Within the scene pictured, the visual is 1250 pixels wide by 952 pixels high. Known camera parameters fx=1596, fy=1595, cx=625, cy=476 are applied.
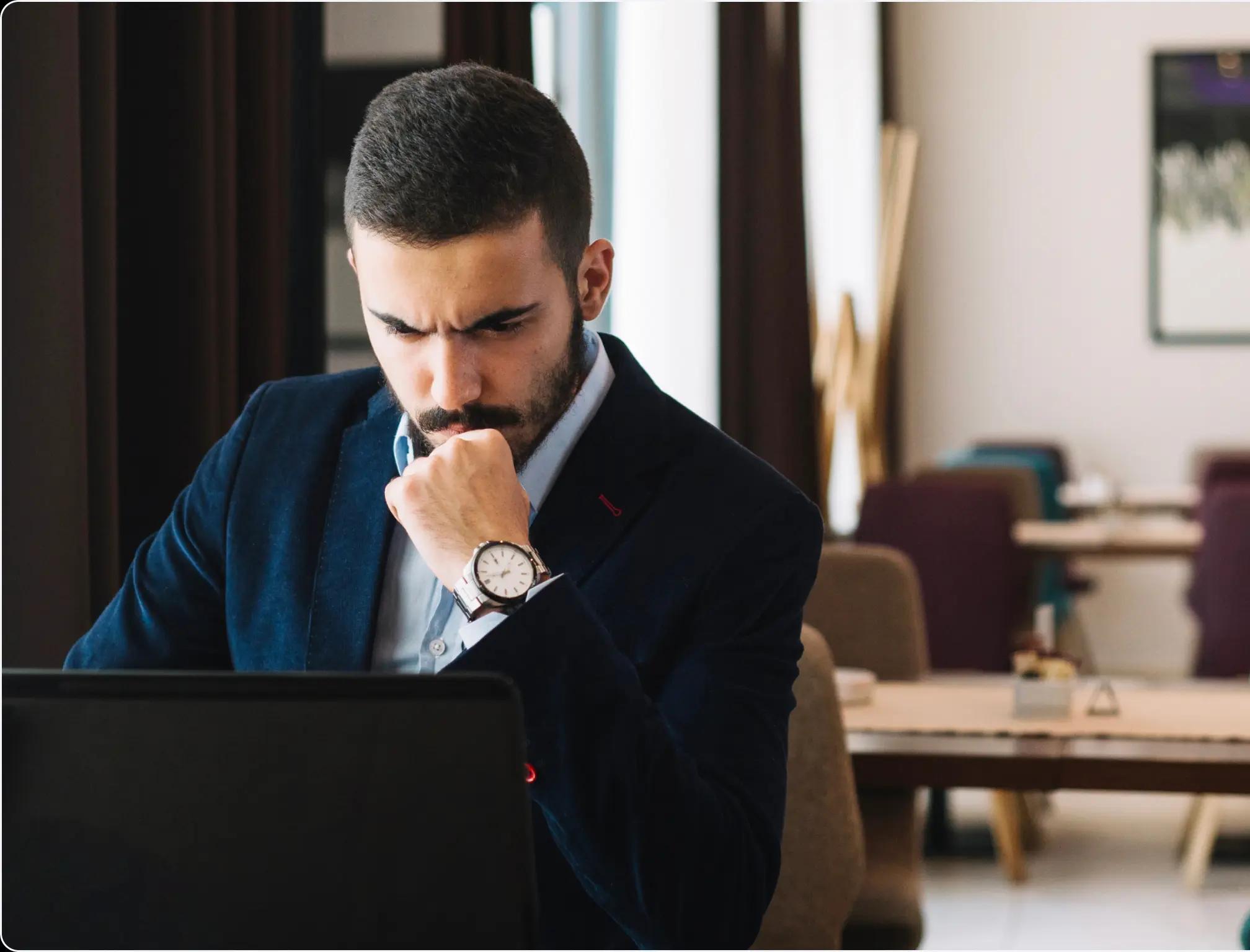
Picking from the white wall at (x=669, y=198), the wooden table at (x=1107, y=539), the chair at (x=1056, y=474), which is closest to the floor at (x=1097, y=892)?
the wooden table at (x=1107, y=539)

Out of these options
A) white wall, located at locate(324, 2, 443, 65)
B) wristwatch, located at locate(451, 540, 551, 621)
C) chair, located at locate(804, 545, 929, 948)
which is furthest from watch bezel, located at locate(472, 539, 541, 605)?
white wall, located at locate(324, 2, 443, 65)

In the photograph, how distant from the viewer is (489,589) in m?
1.20

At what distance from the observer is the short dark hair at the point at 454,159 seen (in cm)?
125

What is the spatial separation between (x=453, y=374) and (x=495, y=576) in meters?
0.18

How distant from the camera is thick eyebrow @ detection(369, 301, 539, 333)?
1.27 m

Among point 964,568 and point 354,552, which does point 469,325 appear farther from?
point 964,568

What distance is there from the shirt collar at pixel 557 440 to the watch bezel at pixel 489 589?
203 mm

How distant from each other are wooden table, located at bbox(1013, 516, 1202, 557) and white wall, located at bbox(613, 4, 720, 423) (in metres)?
1.22

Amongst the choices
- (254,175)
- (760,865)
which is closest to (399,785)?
(760,865)

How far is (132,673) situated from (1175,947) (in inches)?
127

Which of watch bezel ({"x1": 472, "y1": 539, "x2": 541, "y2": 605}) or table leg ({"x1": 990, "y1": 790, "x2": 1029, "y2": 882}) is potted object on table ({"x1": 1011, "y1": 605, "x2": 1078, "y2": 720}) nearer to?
table leg ({"x1": 990, "y1": 790, "x2": 1029, "y2": 882})

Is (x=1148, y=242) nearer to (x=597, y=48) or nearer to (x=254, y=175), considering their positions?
(x=597, y=48)

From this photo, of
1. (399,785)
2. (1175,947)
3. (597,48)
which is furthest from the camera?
(597,48)

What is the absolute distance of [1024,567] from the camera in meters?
4.91
